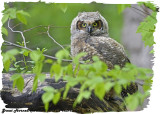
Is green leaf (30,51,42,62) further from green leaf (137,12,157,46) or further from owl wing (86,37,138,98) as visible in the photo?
owl wing (86,37,138,98)

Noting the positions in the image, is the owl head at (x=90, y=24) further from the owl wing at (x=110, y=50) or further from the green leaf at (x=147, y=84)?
the green leaf at (x=147, y=84)

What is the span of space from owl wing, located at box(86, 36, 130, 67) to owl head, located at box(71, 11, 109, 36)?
17 centimetres

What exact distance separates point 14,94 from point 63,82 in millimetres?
309

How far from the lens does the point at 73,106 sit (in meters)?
1.56

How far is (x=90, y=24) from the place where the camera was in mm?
2234

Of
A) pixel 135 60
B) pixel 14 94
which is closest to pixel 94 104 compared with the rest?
pixel 14 94

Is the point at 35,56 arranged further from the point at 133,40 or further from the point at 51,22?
the point at 133,40

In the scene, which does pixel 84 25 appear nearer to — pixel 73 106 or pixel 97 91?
pixel 73 106

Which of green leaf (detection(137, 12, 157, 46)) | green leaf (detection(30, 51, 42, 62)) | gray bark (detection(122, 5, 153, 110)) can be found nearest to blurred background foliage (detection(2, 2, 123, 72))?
green leaf (detection(137, 12, 157, 46))

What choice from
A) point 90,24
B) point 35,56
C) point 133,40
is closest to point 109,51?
point 90,24

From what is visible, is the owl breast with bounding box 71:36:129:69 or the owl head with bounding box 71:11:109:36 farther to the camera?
the owl head with bounding box 71:11:109:36

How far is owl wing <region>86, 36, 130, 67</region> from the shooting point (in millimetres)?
1917

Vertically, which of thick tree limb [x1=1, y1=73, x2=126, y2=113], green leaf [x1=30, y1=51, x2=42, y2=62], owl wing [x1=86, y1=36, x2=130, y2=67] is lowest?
thick tree limb [x1=1, y1=73, x2=126, y2=113]

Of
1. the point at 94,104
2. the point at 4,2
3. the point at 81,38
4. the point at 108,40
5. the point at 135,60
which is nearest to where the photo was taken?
the point at 4,2
